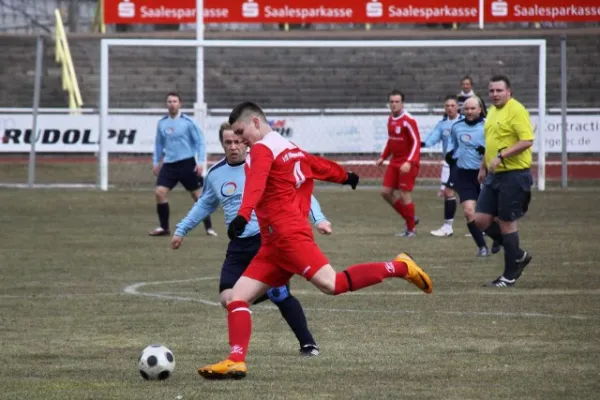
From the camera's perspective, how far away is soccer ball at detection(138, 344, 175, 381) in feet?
24.3

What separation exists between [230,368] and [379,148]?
21119 millimetres

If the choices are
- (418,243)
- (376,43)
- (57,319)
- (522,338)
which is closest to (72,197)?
(376,43)

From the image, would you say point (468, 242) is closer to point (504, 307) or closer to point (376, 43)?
point (504, 307)

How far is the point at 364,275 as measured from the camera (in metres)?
7.97

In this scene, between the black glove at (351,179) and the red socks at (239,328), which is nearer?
the red socks at (239,328)

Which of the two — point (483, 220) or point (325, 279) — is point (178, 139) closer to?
point (483, 220)

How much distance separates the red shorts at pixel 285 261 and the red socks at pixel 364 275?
207mm

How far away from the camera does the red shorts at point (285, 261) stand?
7.62 meters

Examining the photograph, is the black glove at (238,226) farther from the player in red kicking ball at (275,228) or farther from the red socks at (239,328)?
the red socks at (239,328)

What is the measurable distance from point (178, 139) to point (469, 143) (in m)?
4.58

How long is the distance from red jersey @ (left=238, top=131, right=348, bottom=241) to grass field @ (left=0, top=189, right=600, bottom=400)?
2.92 ft

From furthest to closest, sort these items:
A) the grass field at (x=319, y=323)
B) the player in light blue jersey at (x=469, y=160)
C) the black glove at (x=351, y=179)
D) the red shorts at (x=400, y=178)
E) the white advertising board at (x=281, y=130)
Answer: the white advertising board at (x=281, y=130), the red shorts at (x=400, y=178), the player in light blue jersey at (x=469, y=160), the black glove at (x=351, y=179), the grass field at (x=319, y=323)

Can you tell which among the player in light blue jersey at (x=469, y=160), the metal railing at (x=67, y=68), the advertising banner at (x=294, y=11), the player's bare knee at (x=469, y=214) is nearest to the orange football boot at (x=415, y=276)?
the player in light blue jersey at (x=469, y=160)

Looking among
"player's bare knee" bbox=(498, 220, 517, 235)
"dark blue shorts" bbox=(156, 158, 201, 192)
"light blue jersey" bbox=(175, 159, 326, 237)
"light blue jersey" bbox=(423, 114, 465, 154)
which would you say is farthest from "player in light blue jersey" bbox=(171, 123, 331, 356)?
"light blue jersey" bbox=(423, 114, 465, 154)
